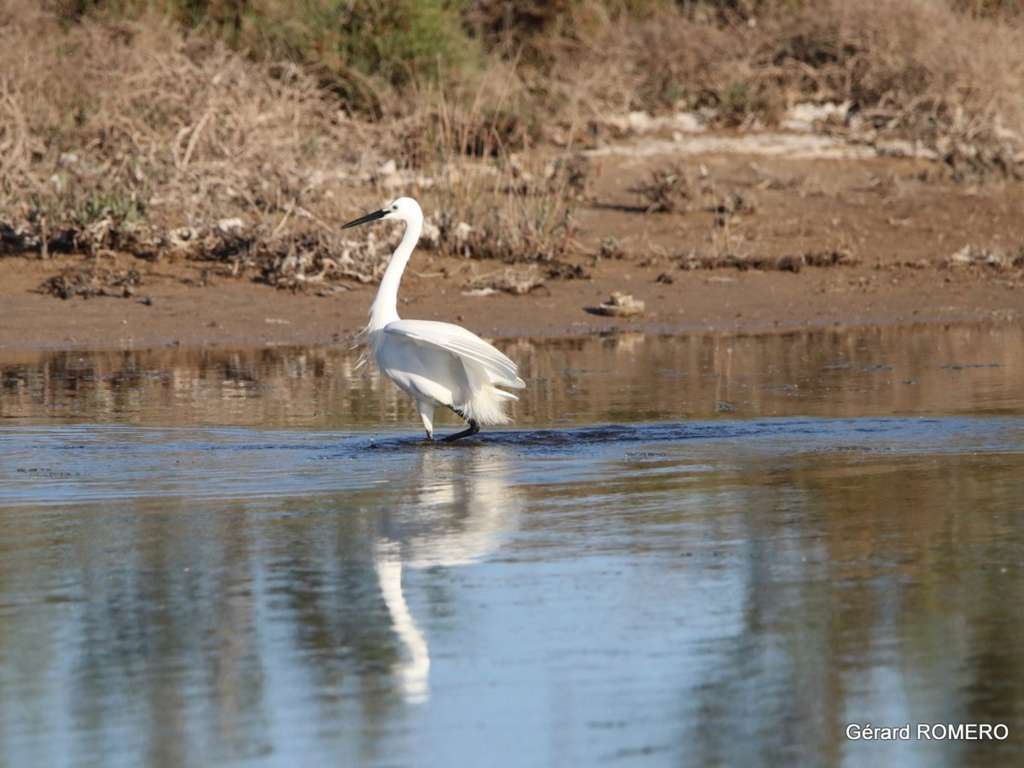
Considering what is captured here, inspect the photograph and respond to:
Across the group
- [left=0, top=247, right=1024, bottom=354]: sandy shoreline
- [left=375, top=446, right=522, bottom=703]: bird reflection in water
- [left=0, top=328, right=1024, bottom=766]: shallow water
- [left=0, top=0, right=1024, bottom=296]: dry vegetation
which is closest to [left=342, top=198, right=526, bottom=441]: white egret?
[left=0, top=328, right=1024, bottom=766]: shallow water

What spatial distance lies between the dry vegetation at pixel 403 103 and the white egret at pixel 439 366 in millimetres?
5328

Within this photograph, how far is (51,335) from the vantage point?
13.9m

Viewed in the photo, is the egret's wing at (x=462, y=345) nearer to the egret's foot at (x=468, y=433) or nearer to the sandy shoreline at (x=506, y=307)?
the egret's foot at (x=468, y=433)

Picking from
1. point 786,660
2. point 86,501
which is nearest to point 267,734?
point 786,660

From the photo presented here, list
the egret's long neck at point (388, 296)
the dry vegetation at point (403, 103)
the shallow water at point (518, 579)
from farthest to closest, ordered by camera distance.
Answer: the dry vegetation at point (403, 103) < the egret's long neck at point (388, 296) < the shallow water at point (518, 579)

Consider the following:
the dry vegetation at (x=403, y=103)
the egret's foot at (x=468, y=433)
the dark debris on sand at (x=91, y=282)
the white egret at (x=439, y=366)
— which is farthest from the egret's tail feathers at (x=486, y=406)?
the dark debris on sand at (x=91, y=282)

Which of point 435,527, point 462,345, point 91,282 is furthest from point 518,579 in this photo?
point 91,282

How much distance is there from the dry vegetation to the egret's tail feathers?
540 centimetres

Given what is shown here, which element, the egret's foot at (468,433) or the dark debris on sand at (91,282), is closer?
the egret's foot at (468,433)

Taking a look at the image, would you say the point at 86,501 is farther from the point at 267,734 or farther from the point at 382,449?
the point at 267,734

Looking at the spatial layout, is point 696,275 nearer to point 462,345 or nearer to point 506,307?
point 506,307

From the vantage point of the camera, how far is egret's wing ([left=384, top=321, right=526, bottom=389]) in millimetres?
9062

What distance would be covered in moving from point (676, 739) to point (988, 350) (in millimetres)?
8981

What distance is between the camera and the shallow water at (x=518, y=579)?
15.6 ft
